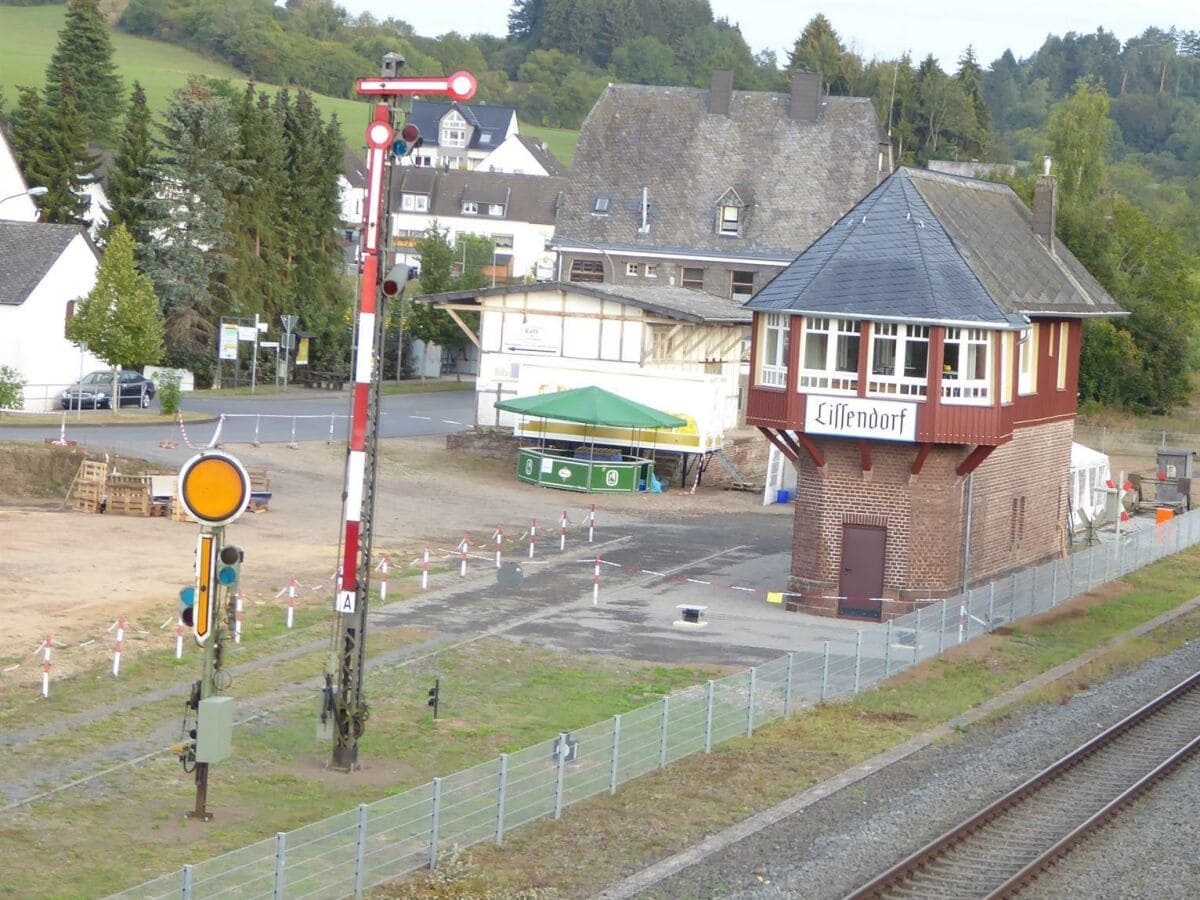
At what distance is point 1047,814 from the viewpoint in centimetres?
2106

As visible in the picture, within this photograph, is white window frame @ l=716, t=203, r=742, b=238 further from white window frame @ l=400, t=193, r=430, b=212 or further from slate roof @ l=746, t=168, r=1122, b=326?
white window frame @ l=400, t=193, r=430, b=212

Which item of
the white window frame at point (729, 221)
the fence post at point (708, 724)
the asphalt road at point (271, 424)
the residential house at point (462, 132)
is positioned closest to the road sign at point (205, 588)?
the fence post at point (708, 724)

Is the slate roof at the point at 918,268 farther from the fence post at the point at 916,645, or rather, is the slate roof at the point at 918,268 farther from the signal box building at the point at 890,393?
the fence post at the point at 916,645

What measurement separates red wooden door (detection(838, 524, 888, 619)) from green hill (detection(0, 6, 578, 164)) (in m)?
114

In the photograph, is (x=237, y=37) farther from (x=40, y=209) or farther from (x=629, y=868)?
(x=629, y=868)

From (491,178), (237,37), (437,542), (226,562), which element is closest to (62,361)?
(437,542)

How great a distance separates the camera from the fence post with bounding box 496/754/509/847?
17.7 meters

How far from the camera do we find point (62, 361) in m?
62.2

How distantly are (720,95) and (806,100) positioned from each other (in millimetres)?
3789

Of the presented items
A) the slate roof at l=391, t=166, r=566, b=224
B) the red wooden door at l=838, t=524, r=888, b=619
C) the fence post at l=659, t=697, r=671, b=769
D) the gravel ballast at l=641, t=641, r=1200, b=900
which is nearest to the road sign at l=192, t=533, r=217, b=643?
the gravel ballast at l=641, t=641, r=1200, b=900

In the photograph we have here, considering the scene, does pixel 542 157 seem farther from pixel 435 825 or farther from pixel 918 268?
pixel 435 825

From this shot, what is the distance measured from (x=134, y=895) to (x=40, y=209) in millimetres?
64883

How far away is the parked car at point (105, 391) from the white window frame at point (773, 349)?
2997cm

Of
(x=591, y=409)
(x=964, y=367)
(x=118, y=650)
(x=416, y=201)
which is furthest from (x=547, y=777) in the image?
(x=416, y=201)
